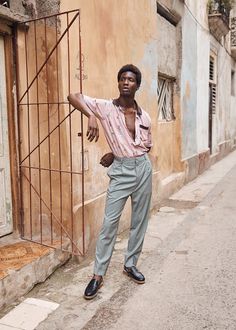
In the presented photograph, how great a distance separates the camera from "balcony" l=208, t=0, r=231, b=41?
33.9ft

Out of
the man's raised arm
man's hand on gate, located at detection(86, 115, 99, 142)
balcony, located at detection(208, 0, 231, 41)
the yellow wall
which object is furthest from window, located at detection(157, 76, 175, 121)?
man's hand on gate, located at detection(86, 115, 99, 142)

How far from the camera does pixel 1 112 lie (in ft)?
12.3

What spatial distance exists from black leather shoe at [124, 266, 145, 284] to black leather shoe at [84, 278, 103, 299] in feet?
1.29

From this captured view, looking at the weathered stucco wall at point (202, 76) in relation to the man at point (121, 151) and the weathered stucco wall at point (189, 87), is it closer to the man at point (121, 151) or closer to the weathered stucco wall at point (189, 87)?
the weathered stucco wall at point (189, 87)

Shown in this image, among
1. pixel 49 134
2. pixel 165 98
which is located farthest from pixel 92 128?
pixel 165 98

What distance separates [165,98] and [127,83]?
→ 187 inches

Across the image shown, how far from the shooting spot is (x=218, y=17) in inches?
406

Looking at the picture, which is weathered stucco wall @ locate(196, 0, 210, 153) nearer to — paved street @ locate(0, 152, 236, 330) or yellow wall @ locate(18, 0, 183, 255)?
yellow wall @ locate(18, 0, 183, 255)

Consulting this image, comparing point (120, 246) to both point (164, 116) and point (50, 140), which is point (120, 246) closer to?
point (50, 140)

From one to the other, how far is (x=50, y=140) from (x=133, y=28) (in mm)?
2263

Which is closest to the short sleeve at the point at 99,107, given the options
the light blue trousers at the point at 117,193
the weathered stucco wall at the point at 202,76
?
the light blue trousers at the point at 117,193

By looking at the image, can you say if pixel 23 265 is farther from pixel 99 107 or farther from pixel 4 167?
pixel 99 107

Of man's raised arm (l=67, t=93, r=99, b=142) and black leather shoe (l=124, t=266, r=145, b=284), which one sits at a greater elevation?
man's raised arm (l=67, t=93, r=99, b=142)

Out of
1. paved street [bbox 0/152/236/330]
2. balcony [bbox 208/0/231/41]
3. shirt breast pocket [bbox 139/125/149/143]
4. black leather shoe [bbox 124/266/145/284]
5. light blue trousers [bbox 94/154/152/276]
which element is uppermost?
balcony [bbox 208/0/231/41]
